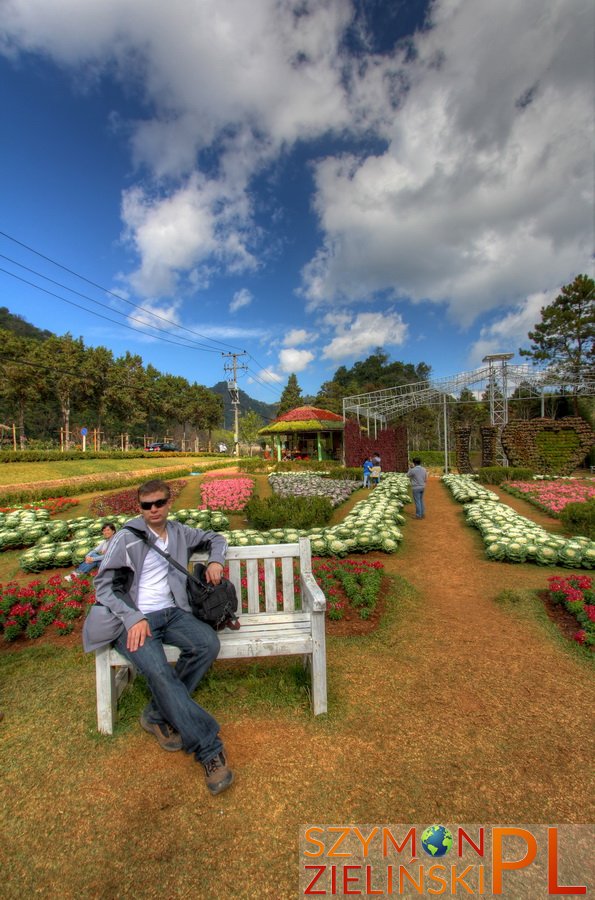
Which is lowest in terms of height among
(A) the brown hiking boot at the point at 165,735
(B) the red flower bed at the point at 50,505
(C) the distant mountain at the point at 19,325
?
(A) the brown hiking boot at the point at 165,735

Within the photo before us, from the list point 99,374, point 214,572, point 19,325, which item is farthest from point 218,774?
point 19,325

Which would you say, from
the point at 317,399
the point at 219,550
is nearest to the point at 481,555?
the point at 219,550

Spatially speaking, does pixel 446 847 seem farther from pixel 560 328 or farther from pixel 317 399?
pixel 317 399

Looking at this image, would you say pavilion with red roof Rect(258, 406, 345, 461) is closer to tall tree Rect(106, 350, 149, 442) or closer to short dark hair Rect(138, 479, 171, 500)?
tall tree Rect(106, 350, 149, 442)

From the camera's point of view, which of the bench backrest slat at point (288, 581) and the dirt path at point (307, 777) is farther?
the bench backrest slat at point (288, 581)

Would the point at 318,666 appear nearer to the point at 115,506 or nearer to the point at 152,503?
the point at 152,503

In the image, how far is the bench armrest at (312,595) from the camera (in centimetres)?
262

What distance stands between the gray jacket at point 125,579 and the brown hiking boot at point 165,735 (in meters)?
0.59

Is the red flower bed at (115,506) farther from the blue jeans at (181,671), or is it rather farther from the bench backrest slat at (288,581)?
the blue jeans at (181,671)

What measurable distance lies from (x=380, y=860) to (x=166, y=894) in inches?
34.0

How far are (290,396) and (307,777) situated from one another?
54234 mm

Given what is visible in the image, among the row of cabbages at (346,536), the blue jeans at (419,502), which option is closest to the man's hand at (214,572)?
the row of cabbages at (346,536)

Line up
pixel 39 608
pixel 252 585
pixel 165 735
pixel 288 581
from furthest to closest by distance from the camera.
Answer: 1. pixel 39 608
2. pixel 288 581
3. pixel 252 585
4. pixel 165 735

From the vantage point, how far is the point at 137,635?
2295mm
